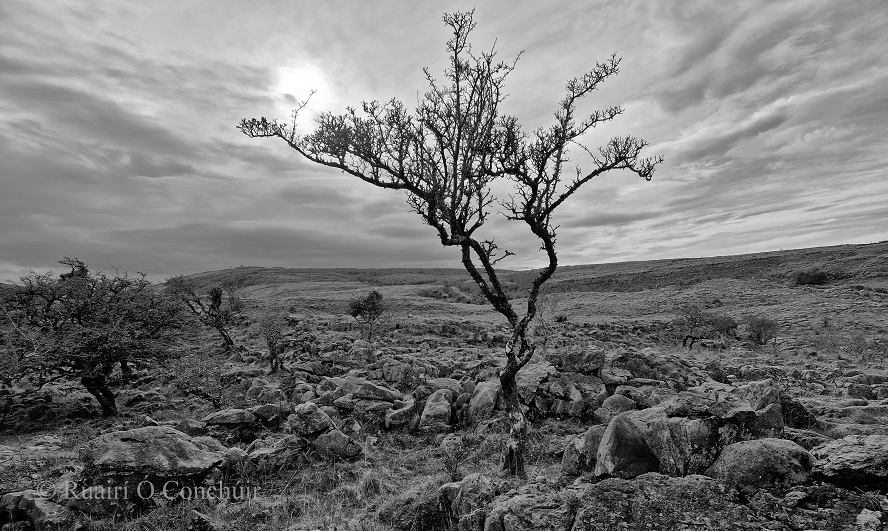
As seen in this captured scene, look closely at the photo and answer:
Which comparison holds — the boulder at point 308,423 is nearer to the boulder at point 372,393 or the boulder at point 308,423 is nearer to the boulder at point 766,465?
the boulder at point 372,393

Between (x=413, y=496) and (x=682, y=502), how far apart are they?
3836mm

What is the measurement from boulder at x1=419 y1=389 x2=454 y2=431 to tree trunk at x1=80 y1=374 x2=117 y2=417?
10.6 meters

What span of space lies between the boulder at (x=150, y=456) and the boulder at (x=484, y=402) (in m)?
5.87

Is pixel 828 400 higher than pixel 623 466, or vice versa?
pixel 623 466

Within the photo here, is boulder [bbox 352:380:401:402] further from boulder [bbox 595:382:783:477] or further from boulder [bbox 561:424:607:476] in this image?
boulder [bbox 595:382:783:477]

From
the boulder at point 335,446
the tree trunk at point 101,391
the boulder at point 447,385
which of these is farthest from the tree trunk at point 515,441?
the tree trunk at point 101,391

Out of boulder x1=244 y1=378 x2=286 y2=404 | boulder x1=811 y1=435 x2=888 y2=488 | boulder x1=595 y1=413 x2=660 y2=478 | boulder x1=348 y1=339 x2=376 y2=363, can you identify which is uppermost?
boulder x1=811 y1=435 x2=888 y2=488

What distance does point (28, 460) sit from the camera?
9.00 meters

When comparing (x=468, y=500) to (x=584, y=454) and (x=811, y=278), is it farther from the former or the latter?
(x=811, y=278)

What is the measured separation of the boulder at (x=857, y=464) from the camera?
384cm

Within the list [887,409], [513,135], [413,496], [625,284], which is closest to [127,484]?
[413,496]

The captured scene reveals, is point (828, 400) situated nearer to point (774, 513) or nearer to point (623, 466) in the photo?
point (623, 466)

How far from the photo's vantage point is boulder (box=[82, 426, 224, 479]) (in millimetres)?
6699

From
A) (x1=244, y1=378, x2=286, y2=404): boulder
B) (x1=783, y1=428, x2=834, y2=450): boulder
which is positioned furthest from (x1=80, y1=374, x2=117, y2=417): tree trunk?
(x1=783, y1=428, x2=834, y2=450): boulder
